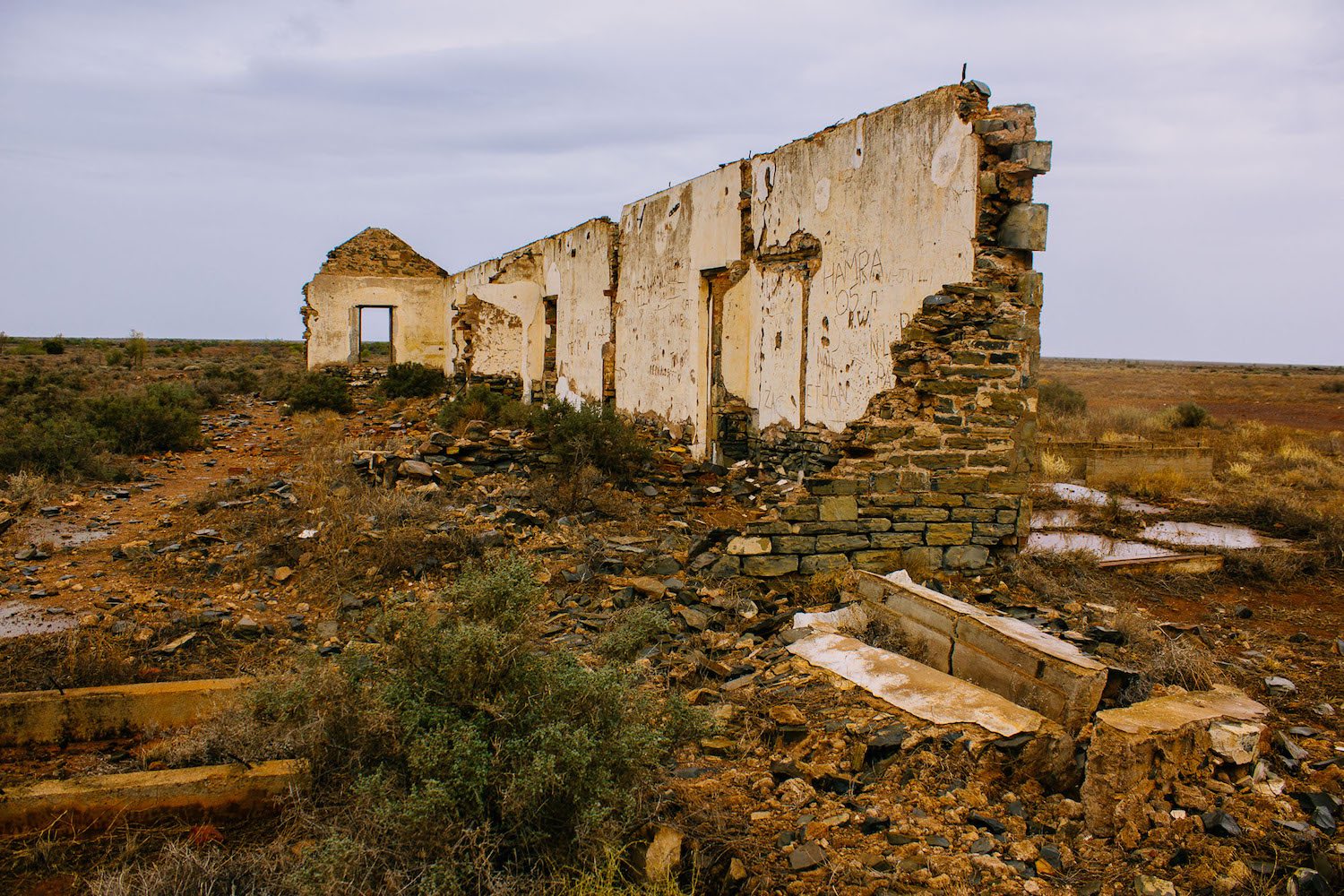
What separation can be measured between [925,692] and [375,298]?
64.7 feet

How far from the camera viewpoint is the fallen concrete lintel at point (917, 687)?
11.9ft

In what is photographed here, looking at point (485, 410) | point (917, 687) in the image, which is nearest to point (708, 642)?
point (917, 687)

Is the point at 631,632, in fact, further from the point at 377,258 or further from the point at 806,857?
the point at 377,258

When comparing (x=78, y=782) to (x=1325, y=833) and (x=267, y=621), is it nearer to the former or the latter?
(x=267, y=621)

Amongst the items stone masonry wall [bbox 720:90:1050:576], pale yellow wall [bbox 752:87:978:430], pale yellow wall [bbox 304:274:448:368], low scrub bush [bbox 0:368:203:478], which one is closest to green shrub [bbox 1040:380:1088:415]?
pale yellow wall [bbox 752:87:978:430]

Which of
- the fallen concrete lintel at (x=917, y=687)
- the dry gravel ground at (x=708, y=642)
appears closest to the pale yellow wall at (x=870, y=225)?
the dry gravel ground at (x=708, y=642)

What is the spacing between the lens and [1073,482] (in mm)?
12062

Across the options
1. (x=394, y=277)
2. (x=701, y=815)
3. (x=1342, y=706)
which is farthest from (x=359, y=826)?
(x=394, y=277)

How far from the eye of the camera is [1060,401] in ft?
73.4

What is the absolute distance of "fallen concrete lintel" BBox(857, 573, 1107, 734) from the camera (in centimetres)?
371

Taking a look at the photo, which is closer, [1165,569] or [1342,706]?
[1342,706]

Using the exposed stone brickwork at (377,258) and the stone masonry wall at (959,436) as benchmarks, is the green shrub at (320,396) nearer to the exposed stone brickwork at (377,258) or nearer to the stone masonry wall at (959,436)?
the exposed stone brickwork at (377,258)

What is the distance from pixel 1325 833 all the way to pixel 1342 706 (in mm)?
1720

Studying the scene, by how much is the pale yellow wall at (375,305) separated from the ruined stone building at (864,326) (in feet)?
36.6
